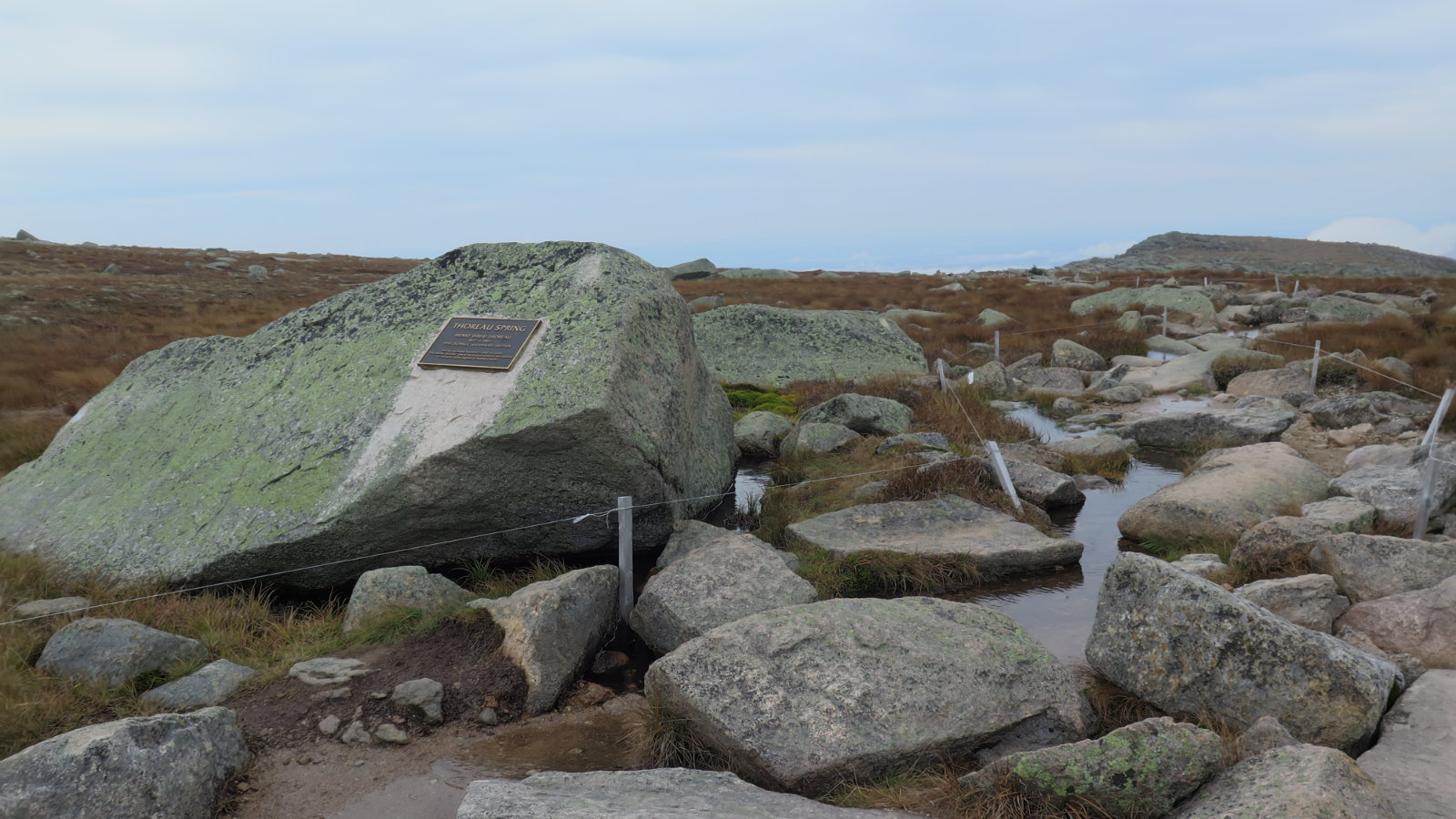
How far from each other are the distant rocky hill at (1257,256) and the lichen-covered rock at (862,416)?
71.0 m

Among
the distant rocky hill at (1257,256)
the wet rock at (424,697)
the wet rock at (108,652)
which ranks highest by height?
the distant rocky hill at (1257,256)

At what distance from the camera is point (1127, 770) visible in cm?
368

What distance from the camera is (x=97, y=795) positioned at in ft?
12.7

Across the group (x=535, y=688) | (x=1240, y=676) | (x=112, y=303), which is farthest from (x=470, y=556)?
(x=112, y=303)

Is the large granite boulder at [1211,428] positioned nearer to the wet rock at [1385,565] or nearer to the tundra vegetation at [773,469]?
the tundra vegetation at [773,469]

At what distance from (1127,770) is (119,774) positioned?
4522mm

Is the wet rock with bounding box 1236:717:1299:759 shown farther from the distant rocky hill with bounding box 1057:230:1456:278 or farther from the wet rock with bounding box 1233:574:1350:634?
the distant rocky hill with bounding box 1057:230:1456:278

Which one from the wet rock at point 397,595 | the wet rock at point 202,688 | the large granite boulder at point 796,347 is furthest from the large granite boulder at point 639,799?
the large granite boulder at point 796,347

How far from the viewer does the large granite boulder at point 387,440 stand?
6.67 metres

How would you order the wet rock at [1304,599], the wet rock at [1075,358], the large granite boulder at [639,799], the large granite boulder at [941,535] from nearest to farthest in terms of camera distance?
the large granite boulder at [639,799], the wet rock at [1304,599], the large granite boulder at [941,535], the wet rock at [1075,358]

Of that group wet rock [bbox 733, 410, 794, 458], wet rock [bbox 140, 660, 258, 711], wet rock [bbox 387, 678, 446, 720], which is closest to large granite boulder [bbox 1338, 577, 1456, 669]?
wet rock [bbox 387, 678, 446, 720]

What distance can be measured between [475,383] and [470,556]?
1471 mm

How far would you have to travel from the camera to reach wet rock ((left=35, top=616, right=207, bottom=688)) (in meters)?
5.25

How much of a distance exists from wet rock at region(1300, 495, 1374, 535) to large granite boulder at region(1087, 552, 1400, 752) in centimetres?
277
